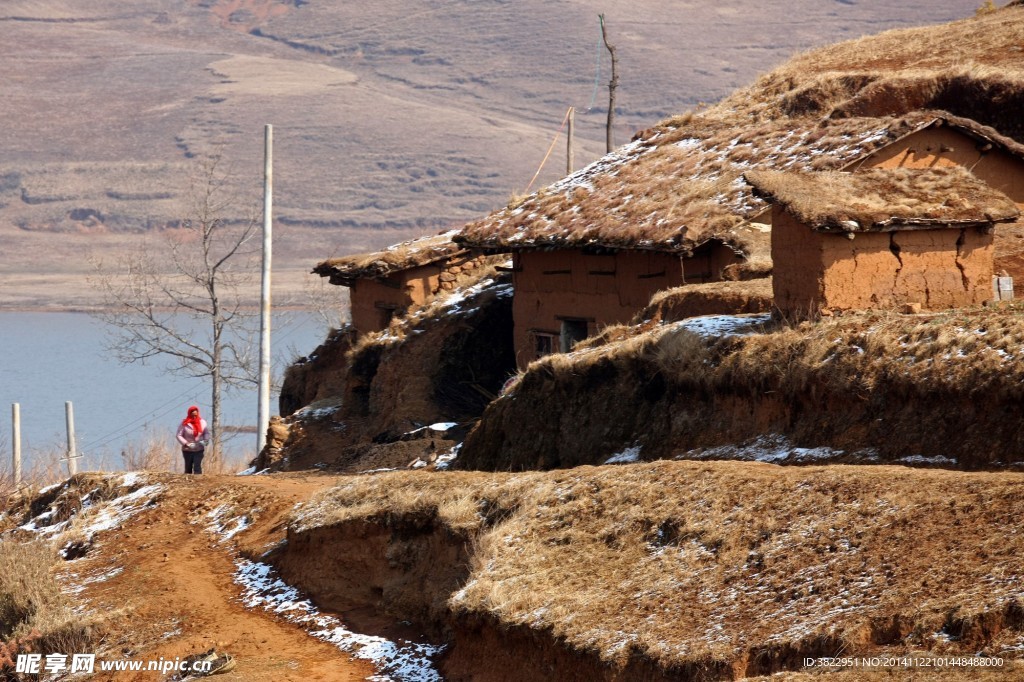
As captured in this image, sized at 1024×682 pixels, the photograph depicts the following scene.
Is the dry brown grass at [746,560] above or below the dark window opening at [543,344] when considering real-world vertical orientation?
above

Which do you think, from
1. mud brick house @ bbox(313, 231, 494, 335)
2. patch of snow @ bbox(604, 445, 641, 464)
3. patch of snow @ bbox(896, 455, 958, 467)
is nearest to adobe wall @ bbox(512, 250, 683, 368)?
mud brick house @ bbox(313, 231, 494, 335)

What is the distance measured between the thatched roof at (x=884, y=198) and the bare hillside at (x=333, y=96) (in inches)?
3668

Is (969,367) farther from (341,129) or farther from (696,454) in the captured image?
(341,129)

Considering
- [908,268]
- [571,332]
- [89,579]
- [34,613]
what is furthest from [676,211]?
[34,613]

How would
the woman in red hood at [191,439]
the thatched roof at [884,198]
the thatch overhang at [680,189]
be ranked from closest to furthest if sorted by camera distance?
1. the thatched roof at [884,198]
2. the thatch overhang at [680,189]
3. the woman in red hood at [191,439]

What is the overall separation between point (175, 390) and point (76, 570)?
198 feet

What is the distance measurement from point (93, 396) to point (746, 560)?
6251 centimetres

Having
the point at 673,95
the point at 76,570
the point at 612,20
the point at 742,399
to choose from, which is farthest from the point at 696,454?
the point at 612,20

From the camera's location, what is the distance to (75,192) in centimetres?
11875

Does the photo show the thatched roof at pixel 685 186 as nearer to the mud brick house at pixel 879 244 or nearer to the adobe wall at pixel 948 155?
the adobe wall at pixel 948 155

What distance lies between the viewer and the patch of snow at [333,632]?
9570 mm

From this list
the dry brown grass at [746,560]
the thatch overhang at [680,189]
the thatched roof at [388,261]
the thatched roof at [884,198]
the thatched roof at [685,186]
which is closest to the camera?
the dry brown grass at [746,560]

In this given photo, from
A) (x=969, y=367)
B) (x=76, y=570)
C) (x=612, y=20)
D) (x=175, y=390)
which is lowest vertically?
(x=175, y=390)

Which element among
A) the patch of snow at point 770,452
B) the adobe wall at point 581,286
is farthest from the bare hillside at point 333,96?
the patch of snow at point 770,452
